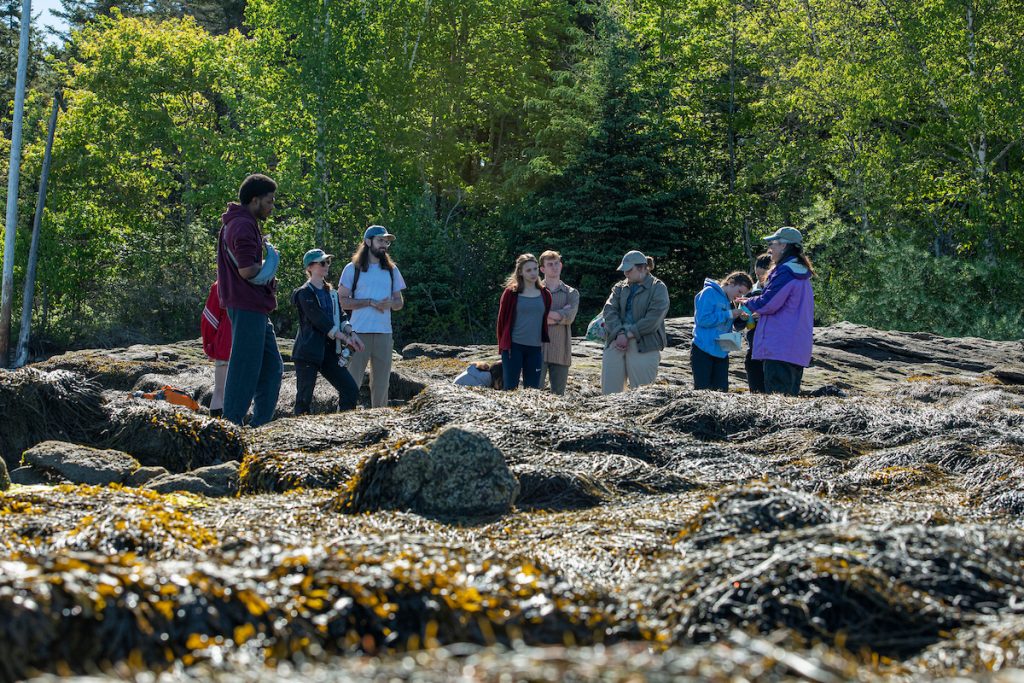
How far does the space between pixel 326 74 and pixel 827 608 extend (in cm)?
3552

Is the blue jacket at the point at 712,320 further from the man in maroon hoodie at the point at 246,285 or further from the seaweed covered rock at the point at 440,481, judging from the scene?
the seaweed covered rock at the point at 440,481

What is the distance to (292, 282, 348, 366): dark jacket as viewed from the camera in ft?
35.6

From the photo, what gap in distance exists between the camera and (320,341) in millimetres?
10914

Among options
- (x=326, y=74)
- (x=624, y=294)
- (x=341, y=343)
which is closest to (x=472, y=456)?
(x=341, y=343)

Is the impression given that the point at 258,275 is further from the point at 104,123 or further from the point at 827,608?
the point at 104,123

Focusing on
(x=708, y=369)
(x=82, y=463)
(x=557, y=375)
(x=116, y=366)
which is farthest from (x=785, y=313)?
(x=116, y=366)

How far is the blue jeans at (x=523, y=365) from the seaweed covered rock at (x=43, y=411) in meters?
3.86

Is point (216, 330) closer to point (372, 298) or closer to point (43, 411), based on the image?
point (372, 298)

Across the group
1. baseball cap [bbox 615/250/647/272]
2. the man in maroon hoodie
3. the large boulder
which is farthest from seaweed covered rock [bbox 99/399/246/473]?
the large boulder

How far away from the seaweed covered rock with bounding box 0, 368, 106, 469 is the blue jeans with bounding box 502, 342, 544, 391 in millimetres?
3861

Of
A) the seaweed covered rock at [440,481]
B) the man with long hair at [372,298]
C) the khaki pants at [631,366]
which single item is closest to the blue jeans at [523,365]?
the khaki pants at [631,366]

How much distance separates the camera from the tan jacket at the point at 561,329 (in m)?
12.5

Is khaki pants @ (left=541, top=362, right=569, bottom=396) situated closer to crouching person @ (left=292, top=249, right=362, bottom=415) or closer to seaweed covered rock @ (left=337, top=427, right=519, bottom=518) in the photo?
crouching person @ (left=292, top=249, right=362, bottom=415)

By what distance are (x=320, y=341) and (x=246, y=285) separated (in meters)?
1.62
